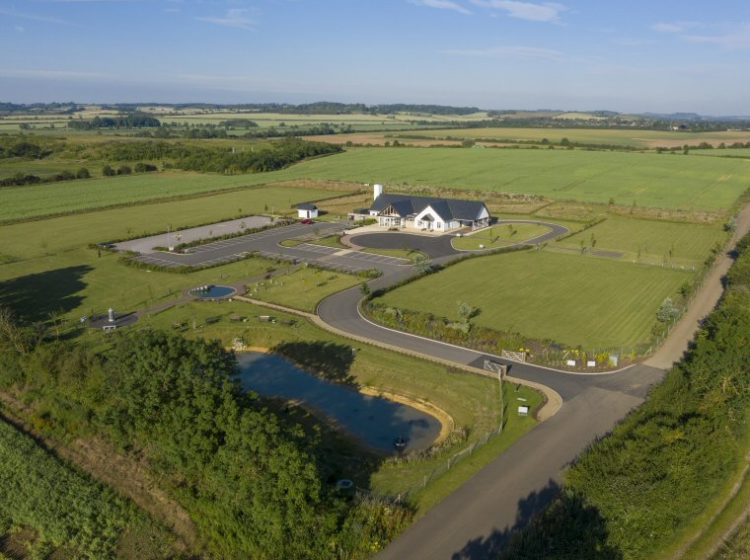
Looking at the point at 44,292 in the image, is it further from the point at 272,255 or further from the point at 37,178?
the point at 37,178

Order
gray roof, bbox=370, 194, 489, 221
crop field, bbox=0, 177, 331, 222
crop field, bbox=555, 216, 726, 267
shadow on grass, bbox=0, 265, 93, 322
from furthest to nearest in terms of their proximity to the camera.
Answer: crop field, bbox=0, 177, 331, 222 < gray roof, bbox=370, 194, 489, 221 < crop field, bbox=555, 216, 726, 267 < shadow on grass, bbox=0, 265, 93, 322

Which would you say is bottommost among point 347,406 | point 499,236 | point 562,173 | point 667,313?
point 347,406

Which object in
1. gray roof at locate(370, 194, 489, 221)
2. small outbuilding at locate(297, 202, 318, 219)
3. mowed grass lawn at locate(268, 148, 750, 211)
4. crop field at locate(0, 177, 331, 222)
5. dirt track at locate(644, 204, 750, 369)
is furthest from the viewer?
mowed grass lawn at locate(268, 148, 750, 211)

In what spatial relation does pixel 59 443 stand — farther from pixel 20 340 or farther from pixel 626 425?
pixel 626 425

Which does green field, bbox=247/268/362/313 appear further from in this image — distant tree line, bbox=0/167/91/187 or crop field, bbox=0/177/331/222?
distant tree line, bbox=0/167/91/187

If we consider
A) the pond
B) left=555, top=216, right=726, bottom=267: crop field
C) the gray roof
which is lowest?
the pond

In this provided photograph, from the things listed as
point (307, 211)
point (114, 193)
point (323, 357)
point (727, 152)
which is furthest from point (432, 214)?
point (727, 152)

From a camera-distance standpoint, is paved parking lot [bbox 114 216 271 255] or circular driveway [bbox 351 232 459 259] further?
paved parking lot [bbox 114 216 271 255]

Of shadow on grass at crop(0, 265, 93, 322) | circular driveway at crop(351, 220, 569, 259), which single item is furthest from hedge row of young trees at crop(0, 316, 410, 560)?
circular driveway at crop(351, 220, 569, 259)
